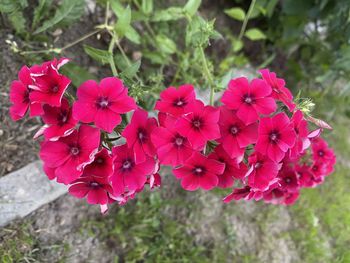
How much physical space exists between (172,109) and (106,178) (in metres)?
0.30

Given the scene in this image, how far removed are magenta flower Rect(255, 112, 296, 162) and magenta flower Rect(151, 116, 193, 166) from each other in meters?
0.23

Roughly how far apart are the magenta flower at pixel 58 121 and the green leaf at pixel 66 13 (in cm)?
73

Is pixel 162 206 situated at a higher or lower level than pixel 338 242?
higher

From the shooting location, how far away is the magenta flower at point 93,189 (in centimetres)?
141

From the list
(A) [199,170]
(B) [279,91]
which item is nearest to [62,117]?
(A) [199,170]

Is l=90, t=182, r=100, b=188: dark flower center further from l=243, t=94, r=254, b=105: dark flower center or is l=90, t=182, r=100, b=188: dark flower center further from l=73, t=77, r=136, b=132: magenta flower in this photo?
l=243, t=94, r=254, b=105: dark flower center

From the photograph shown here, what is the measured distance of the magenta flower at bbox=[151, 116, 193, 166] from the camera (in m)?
1.38

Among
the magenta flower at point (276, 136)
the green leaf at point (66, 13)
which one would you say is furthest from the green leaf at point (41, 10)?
the magenta flower at point (276, 136)

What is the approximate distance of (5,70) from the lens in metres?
1.98

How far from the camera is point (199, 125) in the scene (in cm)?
137

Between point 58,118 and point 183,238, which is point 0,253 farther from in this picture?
point 183,238

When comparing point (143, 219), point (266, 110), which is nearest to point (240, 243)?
point (143, 219)

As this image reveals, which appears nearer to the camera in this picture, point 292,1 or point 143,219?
point 143,219

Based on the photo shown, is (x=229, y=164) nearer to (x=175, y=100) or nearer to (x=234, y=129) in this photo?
(x=234, y=129)
